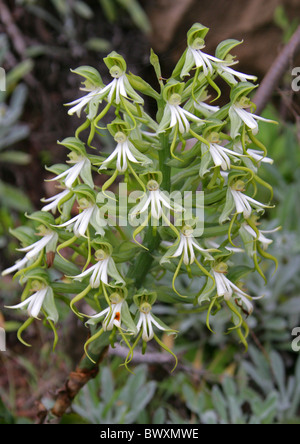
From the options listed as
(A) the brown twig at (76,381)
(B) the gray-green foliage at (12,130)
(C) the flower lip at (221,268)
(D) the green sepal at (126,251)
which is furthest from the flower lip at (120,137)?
(B) the gray-green foliage at (12,130)

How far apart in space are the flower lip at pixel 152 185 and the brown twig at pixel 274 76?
0.66m

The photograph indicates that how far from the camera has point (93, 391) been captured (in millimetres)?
1607

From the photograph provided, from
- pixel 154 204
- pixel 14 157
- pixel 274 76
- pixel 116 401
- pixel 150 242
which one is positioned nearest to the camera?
pixel 154 204

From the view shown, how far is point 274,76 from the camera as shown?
1.42 metres

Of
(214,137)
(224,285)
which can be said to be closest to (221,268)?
(224,285)

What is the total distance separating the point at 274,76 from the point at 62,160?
1.45 metres

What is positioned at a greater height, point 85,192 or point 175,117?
point 175,117

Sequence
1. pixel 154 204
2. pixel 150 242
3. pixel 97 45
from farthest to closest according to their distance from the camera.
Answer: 1. pixel 97 45
2. pixel 150 242
3. pixel 154 204

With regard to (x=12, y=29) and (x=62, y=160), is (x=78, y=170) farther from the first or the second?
(x=12, y=29)

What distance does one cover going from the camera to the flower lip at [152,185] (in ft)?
2.77

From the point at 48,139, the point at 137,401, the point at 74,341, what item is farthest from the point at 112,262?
the point at 48,139

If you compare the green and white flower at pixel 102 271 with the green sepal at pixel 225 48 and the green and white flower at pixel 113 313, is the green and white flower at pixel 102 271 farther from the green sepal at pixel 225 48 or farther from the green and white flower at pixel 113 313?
the green sepal at pixel 225 48
